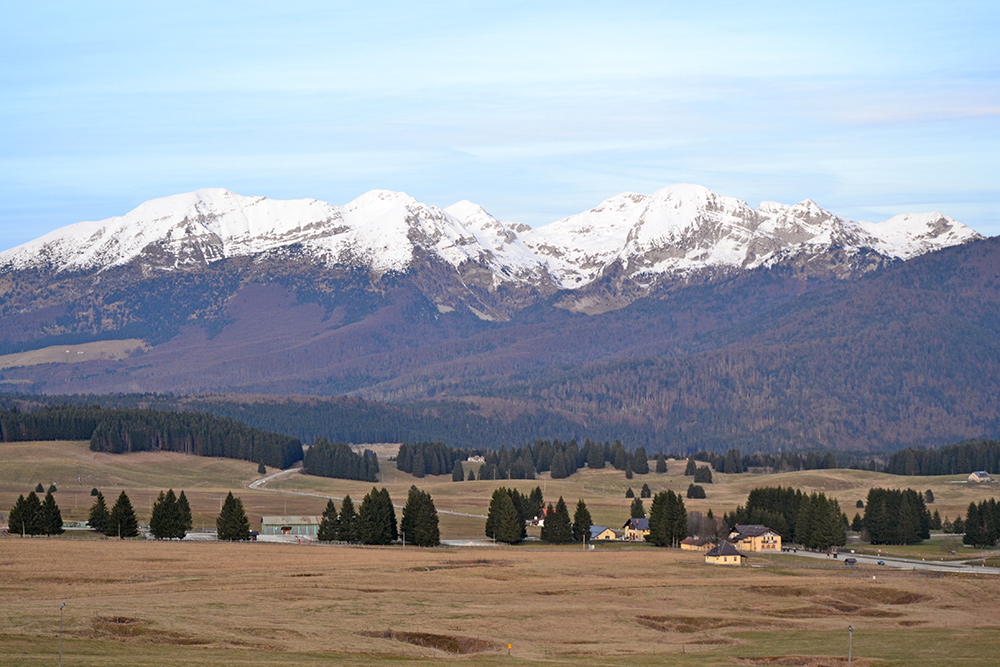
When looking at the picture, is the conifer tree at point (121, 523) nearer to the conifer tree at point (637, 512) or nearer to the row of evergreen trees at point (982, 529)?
the conifer tree at point (637, 512)

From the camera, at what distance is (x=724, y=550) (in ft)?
429

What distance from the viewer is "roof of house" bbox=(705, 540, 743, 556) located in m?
Answer: 130

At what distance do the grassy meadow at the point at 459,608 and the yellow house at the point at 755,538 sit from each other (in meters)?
19.6

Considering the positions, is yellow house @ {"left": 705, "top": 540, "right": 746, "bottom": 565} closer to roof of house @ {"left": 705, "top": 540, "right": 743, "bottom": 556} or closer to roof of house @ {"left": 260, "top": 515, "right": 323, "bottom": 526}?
roof of house @ {"left": 705, "top": 540, "right": 743, "bottom": 556}

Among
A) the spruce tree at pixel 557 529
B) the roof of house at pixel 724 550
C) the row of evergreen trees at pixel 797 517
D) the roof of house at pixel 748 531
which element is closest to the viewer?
the roof of house at pixel 724 550

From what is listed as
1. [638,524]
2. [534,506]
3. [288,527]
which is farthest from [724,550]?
[288,527]

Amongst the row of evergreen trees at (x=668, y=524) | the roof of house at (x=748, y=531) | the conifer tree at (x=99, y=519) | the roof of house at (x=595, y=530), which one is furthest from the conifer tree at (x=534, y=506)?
the conifer tree at (x=99, y=519)

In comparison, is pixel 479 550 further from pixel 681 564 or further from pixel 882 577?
pixel 882 577

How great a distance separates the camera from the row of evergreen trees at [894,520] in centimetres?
16250

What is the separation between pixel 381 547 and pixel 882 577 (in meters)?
51.7

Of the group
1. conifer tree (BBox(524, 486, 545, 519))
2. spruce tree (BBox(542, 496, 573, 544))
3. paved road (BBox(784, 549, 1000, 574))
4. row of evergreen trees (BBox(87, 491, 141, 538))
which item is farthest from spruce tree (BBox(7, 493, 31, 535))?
paved road (BBox(784, 549, 1000, 574))

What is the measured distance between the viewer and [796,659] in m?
74.8

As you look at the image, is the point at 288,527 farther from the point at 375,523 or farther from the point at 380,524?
the point at 380,524

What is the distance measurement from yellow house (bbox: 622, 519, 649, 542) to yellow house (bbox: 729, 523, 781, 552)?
13.5m
